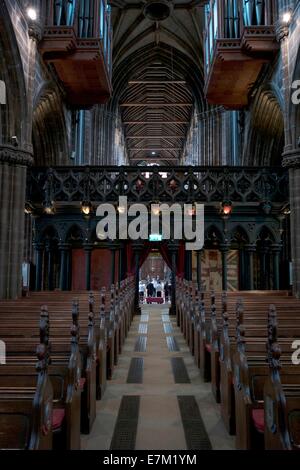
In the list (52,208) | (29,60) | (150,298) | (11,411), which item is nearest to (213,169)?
(52,208)

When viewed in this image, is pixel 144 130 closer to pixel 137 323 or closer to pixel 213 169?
pixel 213 169

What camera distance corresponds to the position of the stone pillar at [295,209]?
962 cm

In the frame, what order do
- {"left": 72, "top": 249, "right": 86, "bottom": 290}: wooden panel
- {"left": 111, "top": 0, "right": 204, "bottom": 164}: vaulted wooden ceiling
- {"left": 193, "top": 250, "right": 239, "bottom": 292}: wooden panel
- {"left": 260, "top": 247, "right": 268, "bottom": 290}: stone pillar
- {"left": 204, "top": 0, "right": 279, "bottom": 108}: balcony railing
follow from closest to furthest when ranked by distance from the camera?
{"left": 204, "top": 0, "right": 279, "bottom": 108}: balcony railing, {"left": 260, "top": 247, "right": 268, "bottom": 290}: stone pillar, {"left": 72, "top": 249, "right": 86, "bottom": 290}: wooden panel, {"left": 193, "top": 250, "right": 239, "bottom": 292}: wooden panel, {"left": 111, "top": 0, "right": 204, "bottom": 164}: vaulted wooden ceiling

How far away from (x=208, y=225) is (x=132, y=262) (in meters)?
3.92

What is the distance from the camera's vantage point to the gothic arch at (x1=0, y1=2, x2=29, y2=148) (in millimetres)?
9000

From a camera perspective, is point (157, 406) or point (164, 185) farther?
point (164, 185)

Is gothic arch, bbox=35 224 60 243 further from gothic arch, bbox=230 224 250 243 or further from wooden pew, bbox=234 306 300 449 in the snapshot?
wooden pew, bbox=234 306 300 449

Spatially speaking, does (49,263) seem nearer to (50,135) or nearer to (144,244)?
(144,244)

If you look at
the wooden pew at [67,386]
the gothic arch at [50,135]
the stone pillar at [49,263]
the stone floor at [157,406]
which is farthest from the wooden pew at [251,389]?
the gothic arch at [50,135]

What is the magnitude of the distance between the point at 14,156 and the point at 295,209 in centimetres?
715

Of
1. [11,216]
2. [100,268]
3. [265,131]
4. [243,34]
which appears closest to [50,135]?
[100,268]

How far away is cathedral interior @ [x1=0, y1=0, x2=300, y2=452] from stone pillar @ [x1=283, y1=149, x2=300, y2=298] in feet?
0.11

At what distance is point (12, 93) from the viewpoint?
9570 mm

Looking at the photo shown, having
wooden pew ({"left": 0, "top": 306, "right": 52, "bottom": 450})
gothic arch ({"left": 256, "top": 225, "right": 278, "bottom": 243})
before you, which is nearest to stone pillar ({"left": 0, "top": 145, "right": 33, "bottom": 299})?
wooden pew ({"left": 0, "top": 306, "right": 52, "bottom": 450})
